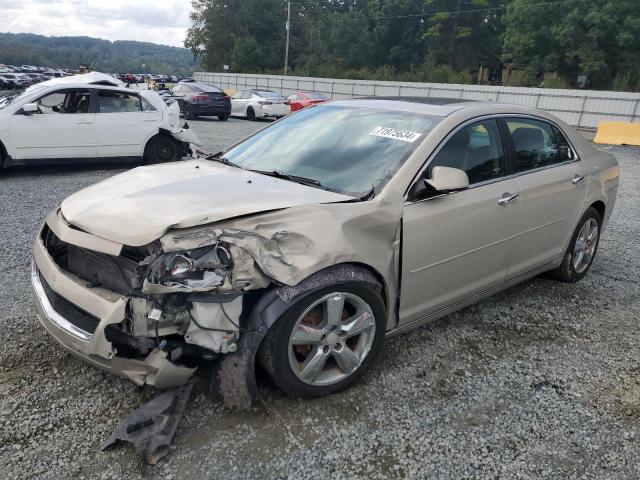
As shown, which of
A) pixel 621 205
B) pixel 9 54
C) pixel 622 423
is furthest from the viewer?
pixel 9 54

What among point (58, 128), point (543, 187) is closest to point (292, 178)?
point (543, 187)

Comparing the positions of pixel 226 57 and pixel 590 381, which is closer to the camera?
pixel 590 381

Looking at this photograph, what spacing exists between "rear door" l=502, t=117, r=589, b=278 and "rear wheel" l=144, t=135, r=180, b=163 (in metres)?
7.41

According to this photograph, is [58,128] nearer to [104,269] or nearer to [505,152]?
[104,269]

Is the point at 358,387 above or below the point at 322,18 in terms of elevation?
below

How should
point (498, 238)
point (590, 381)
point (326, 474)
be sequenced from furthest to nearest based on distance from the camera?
1. point (498, 238)
2. point (590, 381)
3. point (326, 474)

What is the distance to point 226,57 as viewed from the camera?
69375 millimetres

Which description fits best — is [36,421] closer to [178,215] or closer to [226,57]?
[178,215]

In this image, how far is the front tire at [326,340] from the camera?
8.92ft

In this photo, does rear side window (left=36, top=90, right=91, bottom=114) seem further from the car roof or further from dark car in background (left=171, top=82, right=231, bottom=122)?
dark car in background (left=171, top=82, right=231, bottom=122)

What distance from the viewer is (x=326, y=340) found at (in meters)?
2.90

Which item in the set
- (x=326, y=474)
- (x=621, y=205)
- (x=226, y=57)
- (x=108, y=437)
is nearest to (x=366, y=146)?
(x=326, y=474)

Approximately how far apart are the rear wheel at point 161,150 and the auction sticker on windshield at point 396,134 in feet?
23.7

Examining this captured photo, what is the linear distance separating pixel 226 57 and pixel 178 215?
7166 cm
